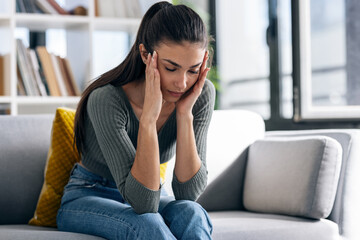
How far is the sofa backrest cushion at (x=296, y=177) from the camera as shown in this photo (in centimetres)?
207

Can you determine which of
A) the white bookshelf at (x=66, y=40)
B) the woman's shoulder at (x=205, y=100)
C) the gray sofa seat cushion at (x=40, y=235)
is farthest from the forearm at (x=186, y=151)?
the white bookshelf at (x=66, y=40)

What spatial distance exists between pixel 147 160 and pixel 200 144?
28 cm

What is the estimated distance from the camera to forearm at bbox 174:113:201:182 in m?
1.75

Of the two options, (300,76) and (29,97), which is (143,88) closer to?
(29,97)

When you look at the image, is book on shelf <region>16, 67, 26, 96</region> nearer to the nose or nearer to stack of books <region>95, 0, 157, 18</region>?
Answer: stack of books <region>95, 0, 157, 18</region>

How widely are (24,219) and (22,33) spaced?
1786mm

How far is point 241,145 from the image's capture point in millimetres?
2430

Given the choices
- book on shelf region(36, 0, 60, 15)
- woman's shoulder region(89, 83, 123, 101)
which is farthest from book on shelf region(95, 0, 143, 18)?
woman's shoulder region(89, 83, 123, 101)

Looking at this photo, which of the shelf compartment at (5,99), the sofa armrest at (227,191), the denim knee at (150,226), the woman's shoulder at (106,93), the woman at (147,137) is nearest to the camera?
the denim knee at (150,226)

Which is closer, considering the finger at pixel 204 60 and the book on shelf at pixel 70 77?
the finger at pixel 204 60

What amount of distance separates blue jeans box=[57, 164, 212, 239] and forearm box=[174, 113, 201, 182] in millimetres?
105

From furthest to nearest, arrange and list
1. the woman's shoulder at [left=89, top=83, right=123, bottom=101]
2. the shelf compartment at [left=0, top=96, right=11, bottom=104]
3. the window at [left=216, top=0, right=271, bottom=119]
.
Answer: the window at [left=216, top=0, right=271, bottom=119] < the shelf compartment at [left=0, top=96, right=11, bottom=104] < the woman's shoulder at [left=89, top=83, right=123, bottom=101]

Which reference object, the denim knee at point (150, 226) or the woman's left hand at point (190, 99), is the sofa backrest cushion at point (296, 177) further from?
the denim knee at point (150, 226)

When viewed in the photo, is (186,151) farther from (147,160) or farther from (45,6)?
(45,6)
